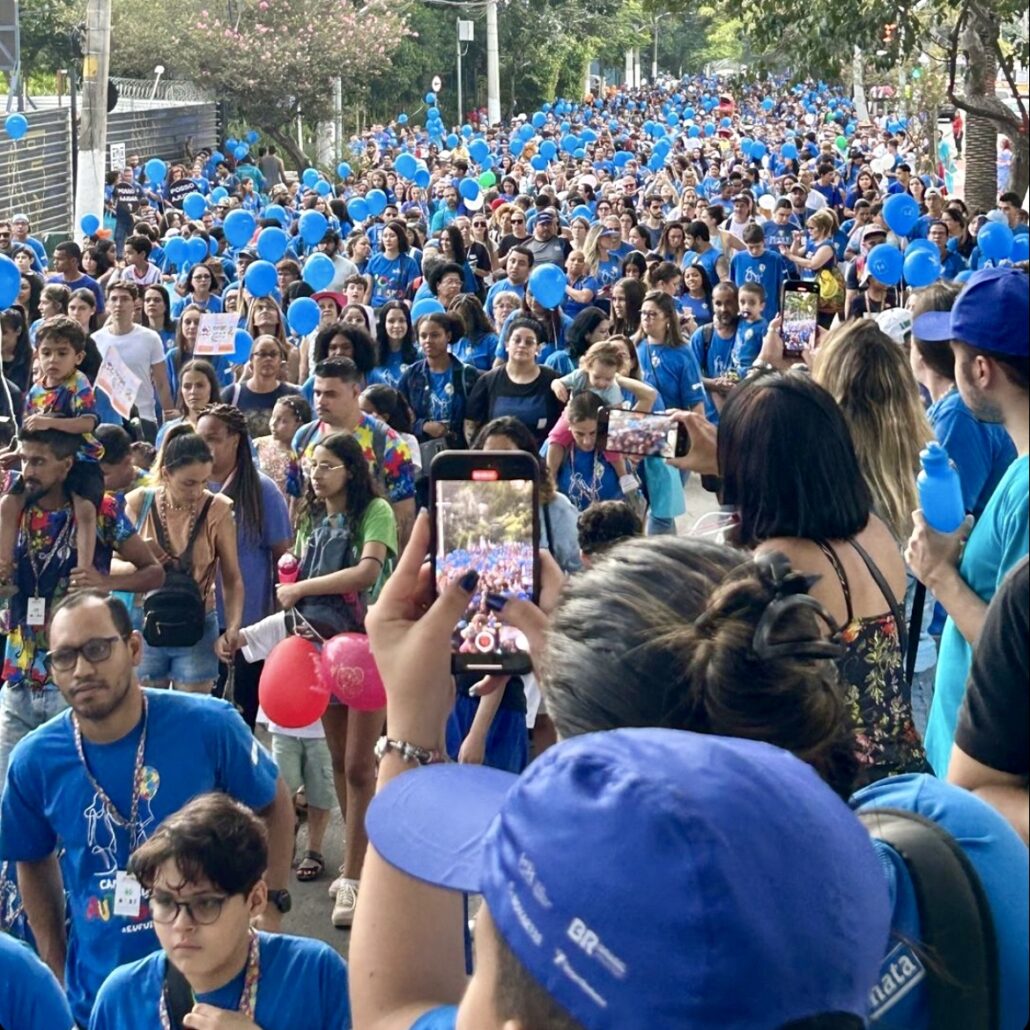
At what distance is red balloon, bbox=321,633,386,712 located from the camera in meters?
5.75

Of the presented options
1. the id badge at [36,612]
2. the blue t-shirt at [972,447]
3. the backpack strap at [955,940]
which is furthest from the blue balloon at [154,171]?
the backpack strap at [955,940]

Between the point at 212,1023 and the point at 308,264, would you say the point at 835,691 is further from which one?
the point at 308,264

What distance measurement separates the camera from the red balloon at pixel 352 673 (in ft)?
18.9

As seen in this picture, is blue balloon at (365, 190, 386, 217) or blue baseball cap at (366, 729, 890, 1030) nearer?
blue baseball cap at (366, 729, 890, 1030)

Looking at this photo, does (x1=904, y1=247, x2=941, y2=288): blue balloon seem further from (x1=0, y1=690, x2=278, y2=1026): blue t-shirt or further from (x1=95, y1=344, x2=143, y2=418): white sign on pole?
(x1=0, y1=690, x2=278, y2=1026): blue t-shirt

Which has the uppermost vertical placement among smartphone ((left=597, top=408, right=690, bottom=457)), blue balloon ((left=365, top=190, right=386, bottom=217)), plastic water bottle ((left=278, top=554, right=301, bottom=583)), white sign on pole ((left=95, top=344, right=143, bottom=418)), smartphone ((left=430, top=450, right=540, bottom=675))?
blue balloon ((left=365, top=190, right=386, bottom=217))

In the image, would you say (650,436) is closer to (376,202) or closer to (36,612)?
(36,612)

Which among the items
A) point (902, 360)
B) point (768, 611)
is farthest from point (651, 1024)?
point (902, 360)

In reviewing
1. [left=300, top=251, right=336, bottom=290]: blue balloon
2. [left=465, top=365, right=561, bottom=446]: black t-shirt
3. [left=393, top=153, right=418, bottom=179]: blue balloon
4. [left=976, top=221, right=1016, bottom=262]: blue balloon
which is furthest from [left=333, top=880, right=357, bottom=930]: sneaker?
[left=393, top=153, right=418, bottom=179]: blue balloon

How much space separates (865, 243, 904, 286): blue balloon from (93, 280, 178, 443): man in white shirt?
15.7 feet

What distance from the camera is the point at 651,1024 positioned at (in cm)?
135

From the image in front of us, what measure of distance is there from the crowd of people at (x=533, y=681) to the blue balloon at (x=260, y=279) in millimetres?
752

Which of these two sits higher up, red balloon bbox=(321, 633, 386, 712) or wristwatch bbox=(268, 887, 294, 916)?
red balloon bbox=(321, 633, 386, 712)

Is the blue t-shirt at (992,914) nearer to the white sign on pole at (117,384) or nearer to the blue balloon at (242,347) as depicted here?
the white sign on pole at (117,384)
